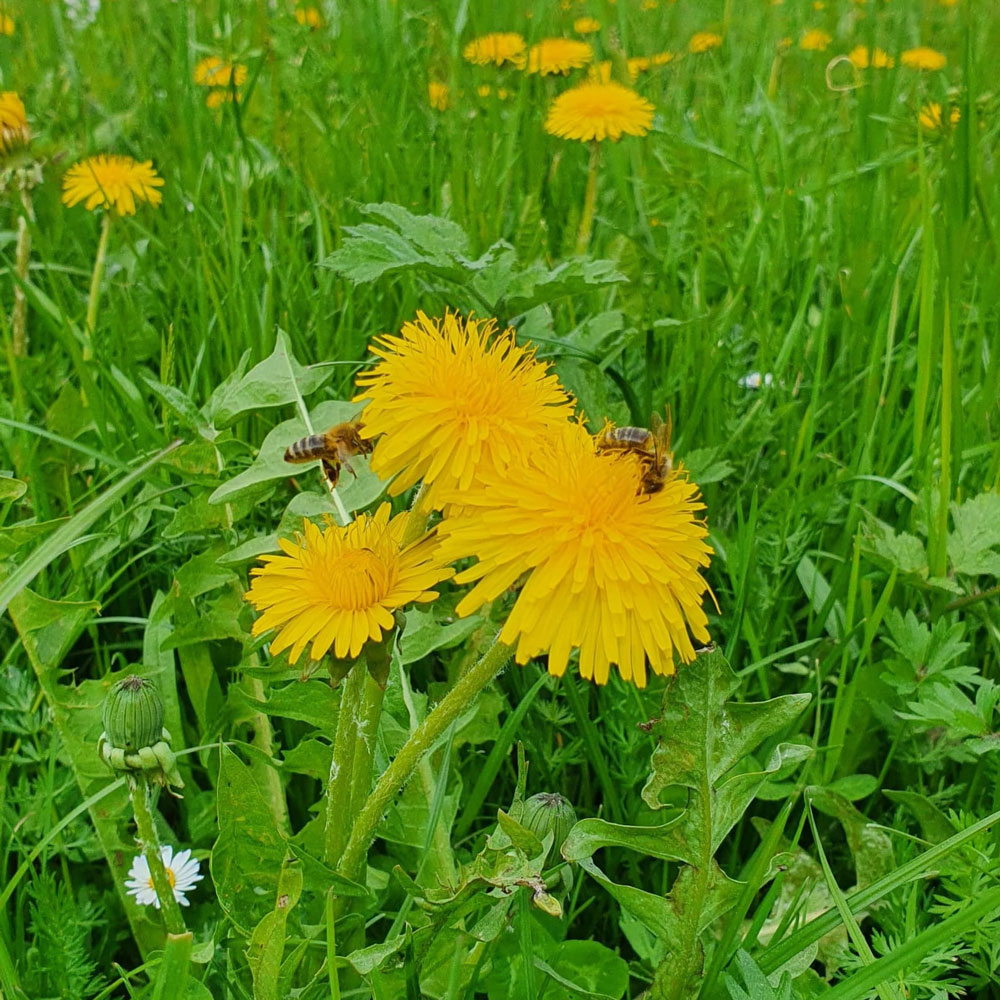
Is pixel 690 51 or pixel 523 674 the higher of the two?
pixel 690 51

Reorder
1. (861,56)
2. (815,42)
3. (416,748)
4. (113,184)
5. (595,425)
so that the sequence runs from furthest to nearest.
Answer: (815,42), (861,56), (113,184), (595,425), (416,748)

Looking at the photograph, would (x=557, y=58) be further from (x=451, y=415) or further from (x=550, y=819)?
(x=550, y=819)

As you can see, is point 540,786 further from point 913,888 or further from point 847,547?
point 847,547

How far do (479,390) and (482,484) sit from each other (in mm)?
94

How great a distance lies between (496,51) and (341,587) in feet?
8.78

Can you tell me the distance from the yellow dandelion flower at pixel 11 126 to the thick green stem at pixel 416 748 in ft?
5.95

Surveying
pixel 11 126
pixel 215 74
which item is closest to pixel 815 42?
pixel 215 74

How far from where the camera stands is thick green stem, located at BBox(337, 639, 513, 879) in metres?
0.93

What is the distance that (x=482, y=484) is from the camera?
0.92 metres

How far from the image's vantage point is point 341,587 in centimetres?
91

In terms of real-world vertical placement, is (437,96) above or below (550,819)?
above

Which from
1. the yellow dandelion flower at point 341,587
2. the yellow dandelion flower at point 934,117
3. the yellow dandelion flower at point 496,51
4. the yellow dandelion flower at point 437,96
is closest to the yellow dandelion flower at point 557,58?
the yellow dandelion flower at point 496,51

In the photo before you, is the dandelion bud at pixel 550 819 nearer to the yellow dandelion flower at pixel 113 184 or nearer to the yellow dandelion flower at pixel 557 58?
the yellow dandelion flower at pixel 113 184

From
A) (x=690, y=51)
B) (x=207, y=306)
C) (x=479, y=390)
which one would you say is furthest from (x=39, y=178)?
(x=690, y=51)
